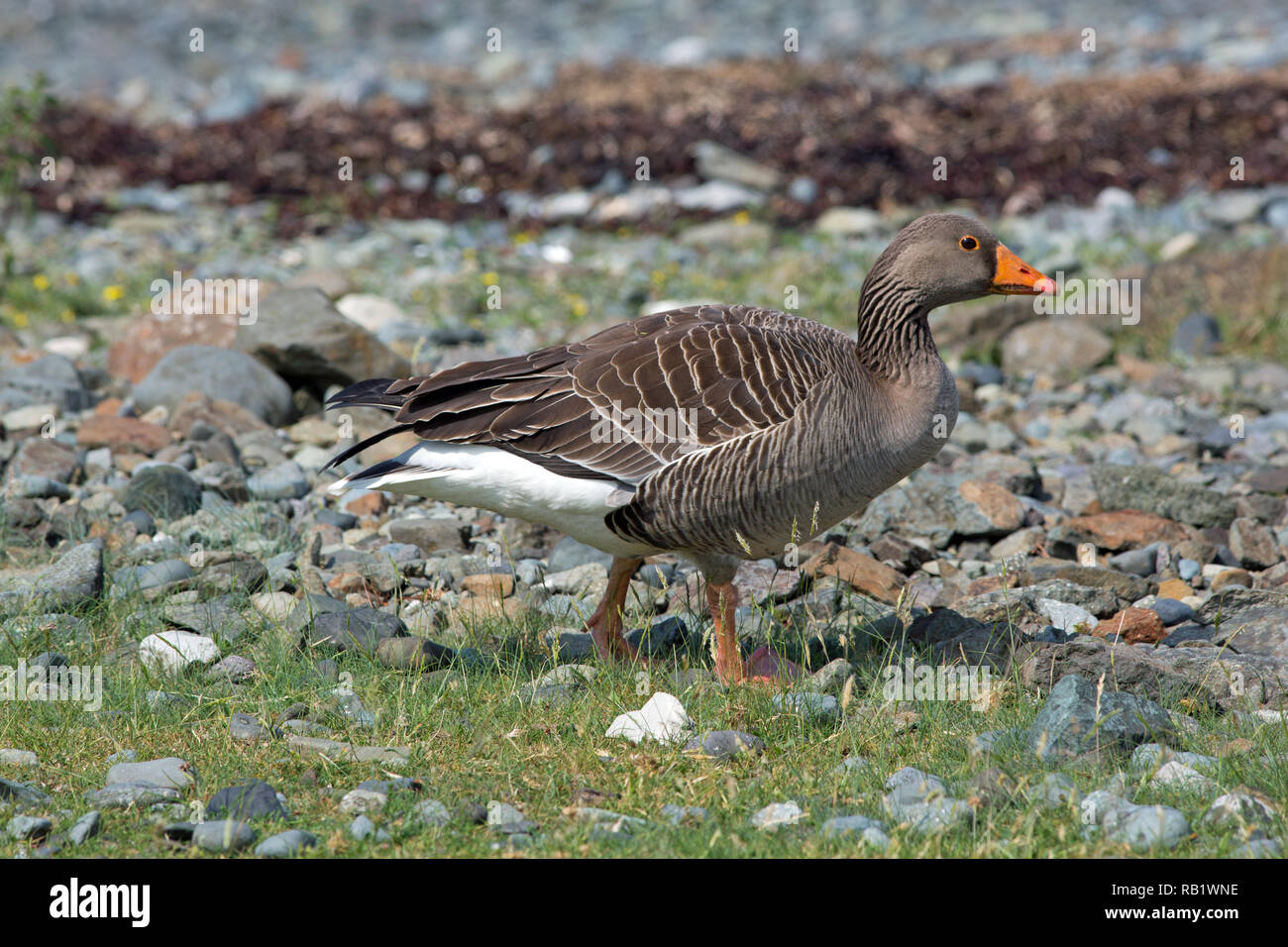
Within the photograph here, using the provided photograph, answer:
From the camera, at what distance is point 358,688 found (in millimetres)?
5332

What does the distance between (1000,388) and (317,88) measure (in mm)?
15691

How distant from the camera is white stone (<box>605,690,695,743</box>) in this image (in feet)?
16.3

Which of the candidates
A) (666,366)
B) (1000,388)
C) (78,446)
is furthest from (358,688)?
(1000,388)

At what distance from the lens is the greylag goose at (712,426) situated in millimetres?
5477

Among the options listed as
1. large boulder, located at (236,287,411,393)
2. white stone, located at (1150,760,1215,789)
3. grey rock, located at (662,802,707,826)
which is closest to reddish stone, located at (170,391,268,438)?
large boulder, located at (236,287,411,393)

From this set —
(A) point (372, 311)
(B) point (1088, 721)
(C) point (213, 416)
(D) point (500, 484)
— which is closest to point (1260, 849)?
(B) point (1088, 721)

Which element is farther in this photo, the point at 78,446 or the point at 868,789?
the point at 78,446

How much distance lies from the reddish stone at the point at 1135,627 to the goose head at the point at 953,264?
1.56m

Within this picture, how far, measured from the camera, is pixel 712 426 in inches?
217

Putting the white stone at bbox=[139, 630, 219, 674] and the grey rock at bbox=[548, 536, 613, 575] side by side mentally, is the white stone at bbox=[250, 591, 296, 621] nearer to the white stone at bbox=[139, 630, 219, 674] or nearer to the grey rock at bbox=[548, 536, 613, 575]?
the white stone at bbox=[139, 630, 219, 674]

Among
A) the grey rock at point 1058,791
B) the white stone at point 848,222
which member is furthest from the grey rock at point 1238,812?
the white stone at point 848,222

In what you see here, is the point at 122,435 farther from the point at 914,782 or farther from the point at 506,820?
the point at 914,782

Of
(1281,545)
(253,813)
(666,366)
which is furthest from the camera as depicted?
(1281,545)

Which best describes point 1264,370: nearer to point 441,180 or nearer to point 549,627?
point 549,627
